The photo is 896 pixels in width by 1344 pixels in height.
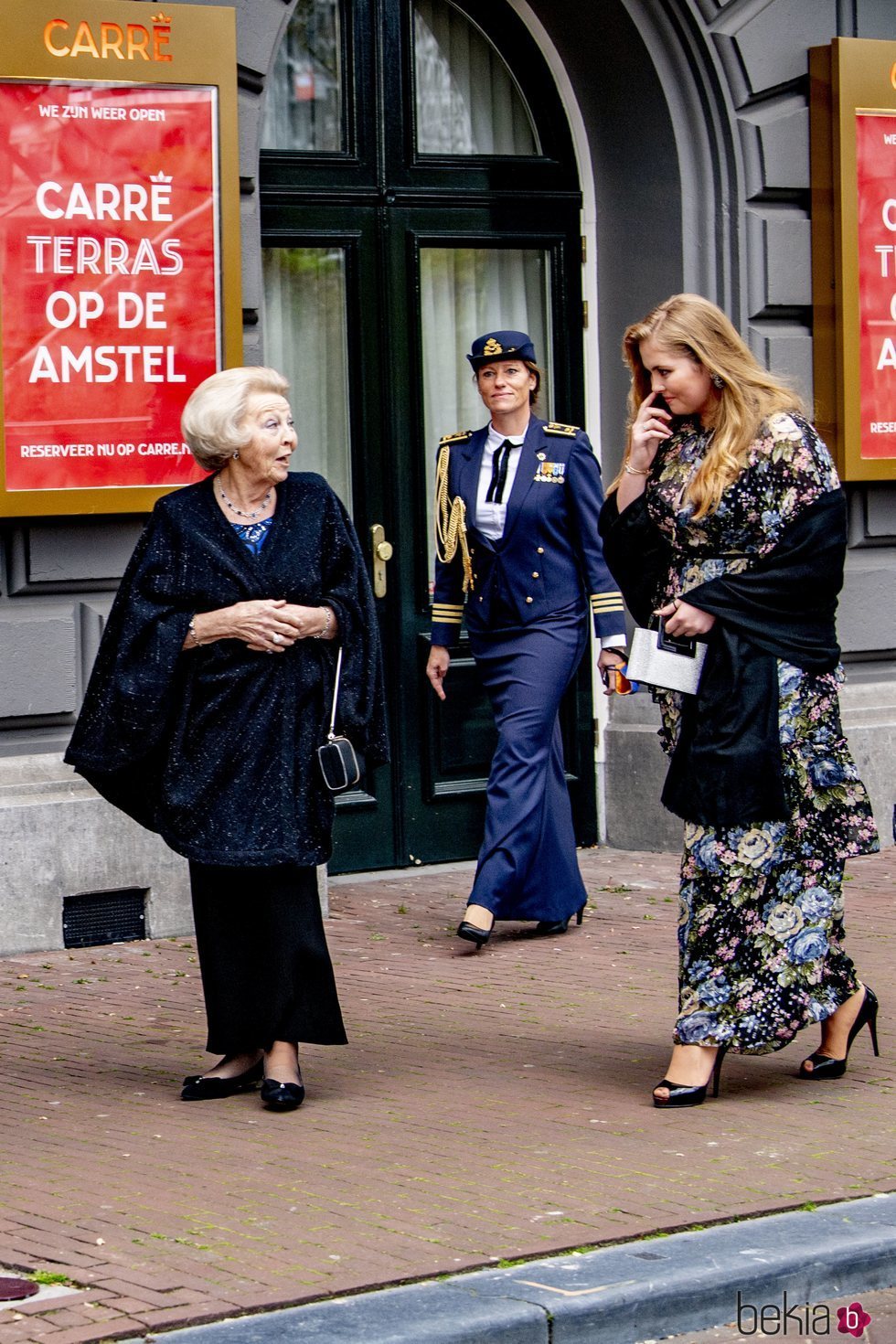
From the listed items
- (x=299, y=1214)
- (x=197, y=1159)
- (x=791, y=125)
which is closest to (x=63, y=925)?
(x=197, y=1159)

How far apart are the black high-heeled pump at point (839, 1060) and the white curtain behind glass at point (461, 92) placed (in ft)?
15.3

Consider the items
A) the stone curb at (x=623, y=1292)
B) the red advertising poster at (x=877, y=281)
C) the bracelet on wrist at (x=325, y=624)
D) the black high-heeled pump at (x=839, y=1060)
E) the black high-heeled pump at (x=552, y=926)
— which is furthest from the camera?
the red advertising poster at (x=877, y=281)

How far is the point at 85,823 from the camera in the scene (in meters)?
7.66

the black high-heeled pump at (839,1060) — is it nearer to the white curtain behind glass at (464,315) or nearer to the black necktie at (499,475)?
the black necktie at (499,475)

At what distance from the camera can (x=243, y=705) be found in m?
5.48

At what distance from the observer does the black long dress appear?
5441mm

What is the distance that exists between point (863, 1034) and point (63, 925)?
291cm

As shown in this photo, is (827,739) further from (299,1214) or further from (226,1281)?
(226,1281)

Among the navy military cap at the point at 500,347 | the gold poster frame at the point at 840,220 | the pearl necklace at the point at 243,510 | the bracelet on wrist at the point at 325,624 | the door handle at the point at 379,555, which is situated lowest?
the bracelet on wrist at the point at 325,624

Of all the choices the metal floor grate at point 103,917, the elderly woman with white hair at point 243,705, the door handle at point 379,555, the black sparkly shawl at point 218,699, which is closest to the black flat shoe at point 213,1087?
the elderly woman with white hair at point 243,705

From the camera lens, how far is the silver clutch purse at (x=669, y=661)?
17.7 feet

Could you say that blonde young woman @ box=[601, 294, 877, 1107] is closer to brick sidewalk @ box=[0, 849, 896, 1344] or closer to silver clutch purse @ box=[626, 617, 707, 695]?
silver clutch purse @ box=[626, 617, 707, 695]

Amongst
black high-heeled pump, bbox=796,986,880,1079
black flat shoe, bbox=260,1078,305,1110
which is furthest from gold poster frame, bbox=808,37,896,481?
black flat shoe, bbox=260,1078,305,1110

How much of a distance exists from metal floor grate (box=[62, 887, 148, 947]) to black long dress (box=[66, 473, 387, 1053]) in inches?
86.5
